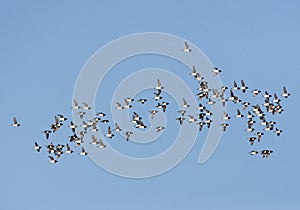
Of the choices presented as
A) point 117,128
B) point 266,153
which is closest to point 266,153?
point 266,153

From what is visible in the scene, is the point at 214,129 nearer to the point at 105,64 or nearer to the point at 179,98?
the point at 179,98

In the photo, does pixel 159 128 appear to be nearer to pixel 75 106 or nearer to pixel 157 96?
pixel 157 96

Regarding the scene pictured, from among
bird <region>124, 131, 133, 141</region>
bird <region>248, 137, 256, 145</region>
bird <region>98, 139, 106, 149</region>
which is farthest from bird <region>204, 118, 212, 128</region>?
bird <region>98, 139, 106, 149</region>

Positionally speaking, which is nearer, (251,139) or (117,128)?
(251,139)

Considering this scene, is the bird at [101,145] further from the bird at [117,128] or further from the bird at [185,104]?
the bird at [185,104]

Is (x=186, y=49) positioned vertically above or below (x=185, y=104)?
above

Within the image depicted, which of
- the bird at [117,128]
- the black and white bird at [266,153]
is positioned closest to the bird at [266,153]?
the black and white bird at [266,153]

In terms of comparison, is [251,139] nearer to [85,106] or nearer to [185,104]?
[185,104]

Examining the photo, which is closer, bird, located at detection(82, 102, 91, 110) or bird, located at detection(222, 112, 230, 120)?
bird, located at detection(222, 112, 230, 120)

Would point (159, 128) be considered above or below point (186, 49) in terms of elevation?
below

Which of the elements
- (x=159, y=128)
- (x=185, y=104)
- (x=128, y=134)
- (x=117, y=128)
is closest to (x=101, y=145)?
(x=117, y=128)

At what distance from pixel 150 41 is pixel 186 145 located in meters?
2.85

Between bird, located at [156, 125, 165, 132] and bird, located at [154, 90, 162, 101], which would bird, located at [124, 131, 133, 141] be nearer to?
bird, located at [156, 125, 165, 132]

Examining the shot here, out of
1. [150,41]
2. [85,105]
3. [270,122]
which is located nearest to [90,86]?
[85,105]
